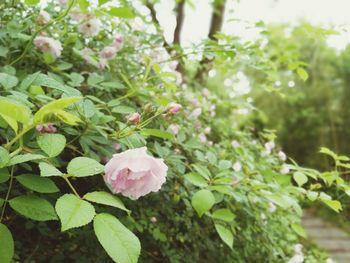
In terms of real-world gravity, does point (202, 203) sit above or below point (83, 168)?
below

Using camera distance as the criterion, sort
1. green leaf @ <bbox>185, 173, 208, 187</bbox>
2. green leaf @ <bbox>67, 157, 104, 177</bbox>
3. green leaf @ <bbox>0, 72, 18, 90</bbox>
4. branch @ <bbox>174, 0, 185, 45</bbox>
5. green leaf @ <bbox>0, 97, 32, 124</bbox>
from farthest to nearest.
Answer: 1. branch @ <bbox>174, 0, 185, 45</bbox>
2. green leaf @ <bbox>185, 173, 208, 187</bbox>
3. green leaf @ <bbox>0, 72, 18, 90</bbox>
4. green leaf @ <bbox>67, 157, 104, 177</bbox>
5. green leaf @ <bbox>0, 97, 32, 124</bbox>

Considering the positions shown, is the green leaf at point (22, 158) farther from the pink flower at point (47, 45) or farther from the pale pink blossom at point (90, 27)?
the pale pink blossom at point (90, 27)

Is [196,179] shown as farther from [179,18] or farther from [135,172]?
[179,18]

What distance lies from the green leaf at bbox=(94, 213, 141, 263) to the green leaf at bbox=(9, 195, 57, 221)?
12 cm

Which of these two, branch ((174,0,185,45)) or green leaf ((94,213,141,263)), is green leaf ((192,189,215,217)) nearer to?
green leaf ((94,213,141,263))

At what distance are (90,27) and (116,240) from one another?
105 cm

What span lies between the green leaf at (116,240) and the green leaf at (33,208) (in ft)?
0.38

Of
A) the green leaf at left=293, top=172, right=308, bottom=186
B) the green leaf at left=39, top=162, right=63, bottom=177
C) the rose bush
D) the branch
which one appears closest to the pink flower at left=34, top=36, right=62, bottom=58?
the rose bush

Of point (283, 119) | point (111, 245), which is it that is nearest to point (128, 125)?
point (111, 245)

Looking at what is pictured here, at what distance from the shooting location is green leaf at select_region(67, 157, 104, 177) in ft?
2.05

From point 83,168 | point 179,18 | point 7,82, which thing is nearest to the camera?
point 83,168

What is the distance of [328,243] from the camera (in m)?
4.47

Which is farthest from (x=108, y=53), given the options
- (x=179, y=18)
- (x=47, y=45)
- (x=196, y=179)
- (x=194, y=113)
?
(x=179, y=18)

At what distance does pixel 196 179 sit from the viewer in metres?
1.00
